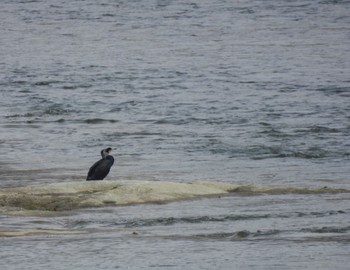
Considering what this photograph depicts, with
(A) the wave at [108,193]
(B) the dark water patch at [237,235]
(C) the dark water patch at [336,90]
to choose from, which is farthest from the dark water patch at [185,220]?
(C) the dark water patch at [336,90]

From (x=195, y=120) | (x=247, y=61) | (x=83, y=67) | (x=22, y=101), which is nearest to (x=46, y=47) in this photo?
(x=83, y=67)

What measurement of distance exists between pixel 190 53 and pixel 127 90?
28.9 feet

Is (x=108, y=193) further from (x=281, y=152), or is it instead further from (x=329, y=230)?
(x=281, y=152)

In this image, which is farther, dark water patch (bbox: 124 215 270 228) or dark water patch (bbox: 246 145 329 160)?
dark water patch (bbox: 246 145 329 160)

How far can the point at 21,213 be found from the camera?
16844mm

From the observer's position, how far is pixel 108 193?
18.2 meters

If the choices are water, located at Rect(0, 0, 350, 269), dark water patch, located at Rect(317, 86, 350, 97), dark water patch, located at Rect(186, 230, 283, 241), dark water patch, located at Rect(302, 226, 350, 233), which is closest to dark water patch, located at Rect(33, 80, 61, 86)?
water, located at Rect(0, 0, 350, 269)

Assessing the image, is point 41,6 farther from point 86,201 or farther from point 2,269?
point 2,269

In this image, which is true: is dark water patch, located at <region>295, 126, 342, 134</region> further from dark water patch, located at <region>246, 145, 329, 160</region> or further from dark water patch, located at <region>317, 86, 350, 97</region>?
dark water patch, located at <region>317, 86, 350, 97</region>

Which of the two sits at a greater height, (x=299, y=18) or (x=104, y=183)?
(x=104, y=183)

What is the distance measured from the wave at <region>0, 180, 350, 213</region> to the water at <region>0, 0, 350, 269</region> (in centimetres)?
40

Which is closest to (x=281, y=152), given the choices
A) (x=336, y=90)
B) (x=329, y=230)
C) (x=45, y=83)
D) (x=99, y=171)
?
(x=99, y=171)

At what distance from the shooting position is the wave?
17.7 meters

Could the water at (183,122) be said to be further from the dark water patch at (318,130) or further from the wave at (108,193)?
the wave at (108,193)
